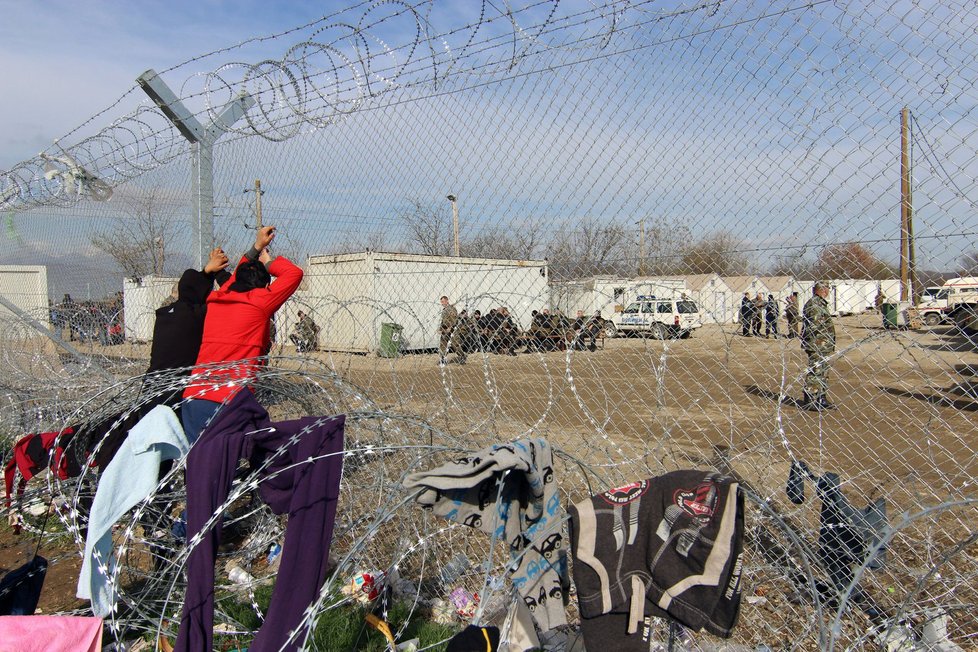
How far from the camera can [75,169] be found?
690 cm

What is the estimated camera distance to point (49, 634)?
7.93 ft

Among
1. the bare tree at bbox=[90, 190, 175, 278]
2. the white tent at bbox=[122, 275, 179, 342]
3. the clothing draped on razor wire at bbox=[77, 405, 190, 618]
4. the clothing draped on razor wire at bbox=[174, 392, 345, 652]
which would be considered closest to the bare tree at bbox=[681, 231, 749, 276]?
the clothing draped on razor wire at bbox=[174, 392, 345, 652]

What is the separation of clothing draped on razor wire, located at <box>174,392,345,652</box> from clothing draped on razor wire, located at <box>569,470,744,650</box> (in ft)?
3.33

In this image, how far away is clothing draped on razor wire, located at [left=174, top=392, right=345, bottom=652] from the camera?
2.53 meters

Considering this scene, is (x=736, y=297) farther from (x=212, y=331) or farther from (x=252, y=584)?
(x=212, y=331)

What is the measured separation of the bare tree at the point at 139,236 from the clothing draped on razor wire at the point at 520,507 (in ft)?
19.1

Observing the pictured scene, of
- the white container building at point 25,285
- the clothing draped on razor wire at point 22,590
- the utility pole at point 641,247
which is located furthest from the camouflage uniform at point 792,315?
the white container building at point 25,285

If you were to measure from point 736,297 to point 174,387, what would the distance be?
109 inches

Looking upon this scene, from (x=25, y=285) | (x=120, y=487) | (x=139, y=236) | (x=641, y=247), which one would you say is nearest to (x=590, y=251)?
(x=641, y=247)

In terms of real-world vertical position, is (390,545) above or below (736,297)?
below

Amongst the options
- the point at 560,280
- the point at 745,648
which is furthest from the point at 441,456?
the point at 745,648

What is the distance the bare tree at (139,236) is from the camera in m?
7.11

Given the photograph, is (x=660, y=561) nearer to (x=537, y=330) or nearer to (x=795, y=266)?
(x=795, y=266)

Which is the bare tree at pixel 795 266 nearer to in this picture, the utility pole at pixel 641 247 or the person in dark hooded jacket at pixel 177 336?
the utility pole at pixel 641 247
